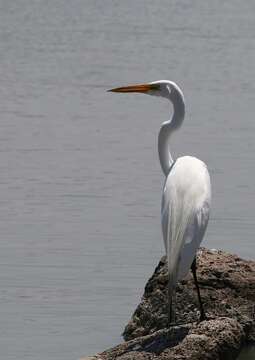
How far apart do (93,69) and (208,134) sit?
19.8 ft

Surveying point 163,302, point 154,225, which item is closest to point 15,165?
point 154,225

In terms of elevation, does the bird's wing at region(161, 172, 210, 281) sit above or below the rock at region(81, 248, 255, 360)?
above

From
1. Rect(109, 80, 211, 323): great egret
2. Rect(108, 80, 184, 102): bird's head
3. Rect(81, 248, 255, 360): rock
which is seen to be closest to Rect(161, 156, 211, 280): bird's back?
Rect(109, 80, 211, 323): great egret

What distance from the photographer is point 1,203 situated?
13617 millimetres

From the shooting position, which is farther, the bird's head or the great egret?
the bird's head

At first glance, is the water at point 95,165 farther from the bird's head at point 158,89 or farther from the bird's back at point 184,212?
the bird's head at point 158,89

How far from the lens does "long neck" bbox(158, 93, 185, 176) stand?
32.6ft

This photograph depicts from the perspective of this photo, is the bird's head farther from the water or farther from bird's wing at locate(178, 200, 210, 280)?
the water

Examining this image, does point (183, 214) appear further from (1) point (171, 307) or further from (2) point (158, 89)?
(2) point (158, 89)

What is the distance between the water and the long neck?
137 cm

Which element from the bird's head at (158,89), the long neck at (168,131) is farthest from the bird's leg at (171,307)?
the bird's head at (158,89)

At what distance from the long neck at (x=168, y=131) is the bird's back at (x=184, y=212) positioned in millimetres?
442

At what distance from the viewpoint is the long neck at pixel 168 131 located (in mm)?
9936

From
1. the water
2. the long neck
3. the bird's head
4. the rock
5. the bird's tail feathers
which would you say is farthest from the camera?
the water
